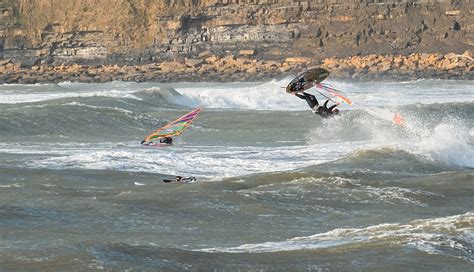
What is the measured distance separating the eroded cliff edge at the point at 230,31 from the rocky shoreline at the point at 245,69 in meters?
0.22

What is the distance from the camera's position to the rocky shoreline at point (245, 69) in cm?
6594

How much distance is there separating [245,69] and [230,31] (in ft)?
13.3

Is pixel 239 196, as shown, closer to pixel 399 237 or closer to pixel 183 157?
pixel 399 237

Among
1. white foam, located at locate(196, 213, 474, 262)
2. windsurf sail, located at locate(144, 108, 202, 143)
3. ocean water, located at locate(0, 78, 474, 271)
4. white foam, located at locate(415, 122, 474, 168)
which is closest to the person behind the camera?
ocean water, located at locate(0, 78, 474, 271)

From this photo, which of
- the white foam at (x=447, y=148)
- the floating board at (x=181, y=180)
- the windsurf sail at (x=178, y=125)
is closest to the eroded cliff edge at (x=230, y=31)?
the windsurf sail at (x=178, y=125)

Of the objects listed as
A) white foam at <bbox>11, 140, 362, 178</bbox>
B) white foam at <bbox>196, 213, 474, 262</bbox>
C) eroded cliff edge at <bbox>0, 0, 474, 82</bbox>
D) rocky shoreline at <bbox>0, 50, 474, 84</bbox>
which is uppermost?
white foam at <bbox>196, 213, 474, 262</bbox>

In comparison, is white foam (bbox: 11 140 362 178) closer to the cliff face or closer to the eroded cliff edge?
the eroded cliff edge

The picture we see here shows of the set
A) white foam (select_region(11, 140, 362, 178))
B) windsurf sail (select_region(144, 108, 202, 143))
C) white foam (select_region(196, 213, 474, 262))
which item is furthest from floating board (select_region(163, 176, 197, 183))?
windsurf sail (select_region(144, 108, 202, 143))

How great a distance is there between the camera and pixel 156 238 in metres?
16.4

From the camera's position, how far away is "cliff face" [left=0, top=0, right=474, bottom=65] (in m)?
70.5

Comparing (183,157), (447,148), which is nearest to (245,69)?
(183,157)

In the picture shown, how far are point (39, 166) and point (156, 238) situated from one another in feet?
27.3

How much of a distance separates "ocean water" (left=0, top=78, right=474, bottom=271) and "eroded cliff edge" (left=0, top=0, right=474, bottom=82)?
110ft

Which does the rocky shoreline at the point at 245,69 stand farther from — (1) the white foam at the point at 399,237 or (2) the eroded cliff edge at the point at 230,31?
(1) the white foam at the point at 399,237
